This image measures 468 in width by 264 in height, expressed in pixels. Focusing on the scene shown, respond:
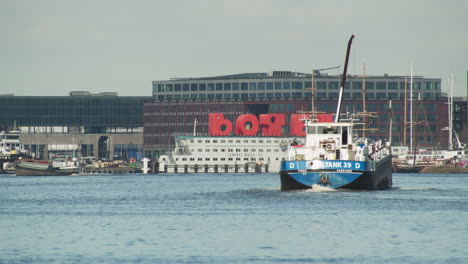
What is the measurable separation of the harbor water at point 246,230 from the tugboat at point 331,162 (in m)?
1.59

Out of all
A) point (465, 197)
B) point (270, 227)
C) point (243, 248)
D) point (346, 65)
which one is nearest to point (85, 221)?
point (270, 227)

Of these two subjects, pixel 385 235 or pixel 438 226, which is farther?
pixel 438 226

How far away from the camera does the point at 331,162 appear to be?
95.7 metres

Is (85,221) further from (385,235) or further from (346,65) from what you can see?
(346,65)

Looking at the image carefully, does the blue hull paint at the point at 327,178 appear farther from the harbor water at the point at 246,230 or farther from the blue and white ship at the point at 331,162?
the harbor water at the point at 246,230

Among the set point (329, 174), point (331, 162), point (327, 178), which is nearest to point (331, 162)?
point (331, 162)

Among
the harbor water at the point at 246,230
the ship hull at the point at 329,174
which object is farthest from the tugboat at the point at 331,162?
the harbor water at the point at 246,230

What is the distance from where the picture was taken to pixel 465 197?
10250 centimetres

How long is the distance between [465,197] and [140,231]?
4730 cm

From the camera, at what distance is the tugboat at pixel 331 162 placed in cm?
9644

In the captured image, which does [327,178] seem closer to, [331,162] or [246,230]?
[331,162]

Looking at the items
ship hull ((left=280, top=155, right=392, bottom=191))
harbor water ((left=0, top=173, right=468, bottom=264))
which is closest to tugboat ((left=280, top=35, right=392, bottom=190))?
ship hull ((left=280, top=155, right=392, bottom=191))

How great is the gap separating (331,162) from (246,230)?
32.2 meters

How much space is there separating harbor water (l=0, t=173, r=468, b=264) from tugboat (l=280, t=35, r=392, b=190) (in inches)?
62.5
